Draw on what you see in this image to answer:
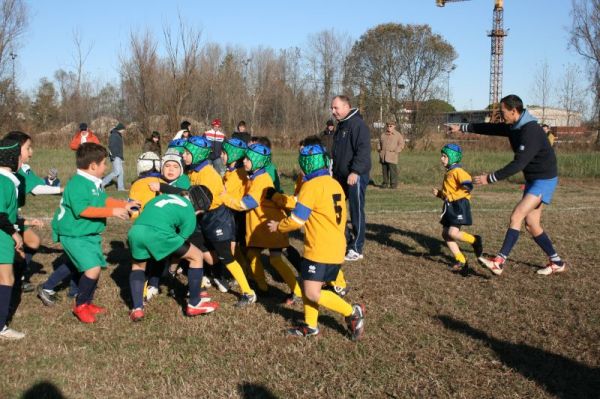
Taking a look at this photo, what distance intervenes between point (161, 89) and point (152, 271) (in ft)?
95.5

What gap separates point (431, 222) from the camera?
11.5 meters

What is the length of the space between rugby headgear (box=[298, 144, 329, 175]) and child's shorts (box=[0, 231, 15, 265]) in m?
2.72

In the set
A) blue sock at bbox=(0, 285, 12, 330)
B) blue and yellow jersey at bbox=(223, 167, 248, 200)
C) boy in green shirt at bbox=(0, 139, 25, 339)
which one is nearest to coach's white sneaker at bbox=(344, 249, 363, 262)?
blue and yellow jersey at bbox=(223, 167, 248, 200)

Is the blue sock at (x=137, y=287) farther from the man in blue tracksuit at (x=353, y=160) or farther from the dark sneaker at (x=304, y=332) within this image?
the man in blue tracksuit at (x=353, y=160)

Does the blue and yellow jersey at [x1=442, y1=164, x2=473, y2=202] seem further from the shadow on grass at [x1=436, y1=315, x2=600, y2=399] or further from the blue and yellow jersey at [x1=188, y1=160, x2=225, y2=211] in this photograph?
the blue and yellow jersey at [x1=188, y1=160, x2=225, y2=211]

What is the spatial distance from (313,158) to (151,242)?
1711mm

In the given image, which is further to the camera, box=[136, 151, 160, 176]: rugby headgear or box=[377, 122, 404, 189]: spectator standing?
box=[377, 122, 404, 189]: spectator standing

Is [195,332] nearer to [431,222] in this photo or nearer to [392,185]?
[431,222]

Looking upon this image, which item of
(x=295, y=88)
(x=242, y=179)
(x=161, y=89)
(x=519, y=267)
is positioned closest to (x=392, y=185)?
(x=519, y=267)

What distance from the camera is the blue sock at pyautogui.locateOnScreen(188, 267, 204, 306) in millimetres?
5879

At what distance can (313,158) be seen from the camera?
204 inches

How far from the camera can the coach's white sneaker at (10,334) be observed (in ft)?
17.1

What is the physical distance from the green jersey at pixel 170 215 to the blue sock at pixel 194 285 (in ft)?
1.44

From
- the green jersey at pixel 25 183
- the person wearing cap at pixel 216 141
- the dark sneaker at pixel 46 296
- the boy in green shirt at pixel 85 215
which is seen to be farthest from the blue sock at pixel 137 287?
the person wearing cap at pixel 216 141
